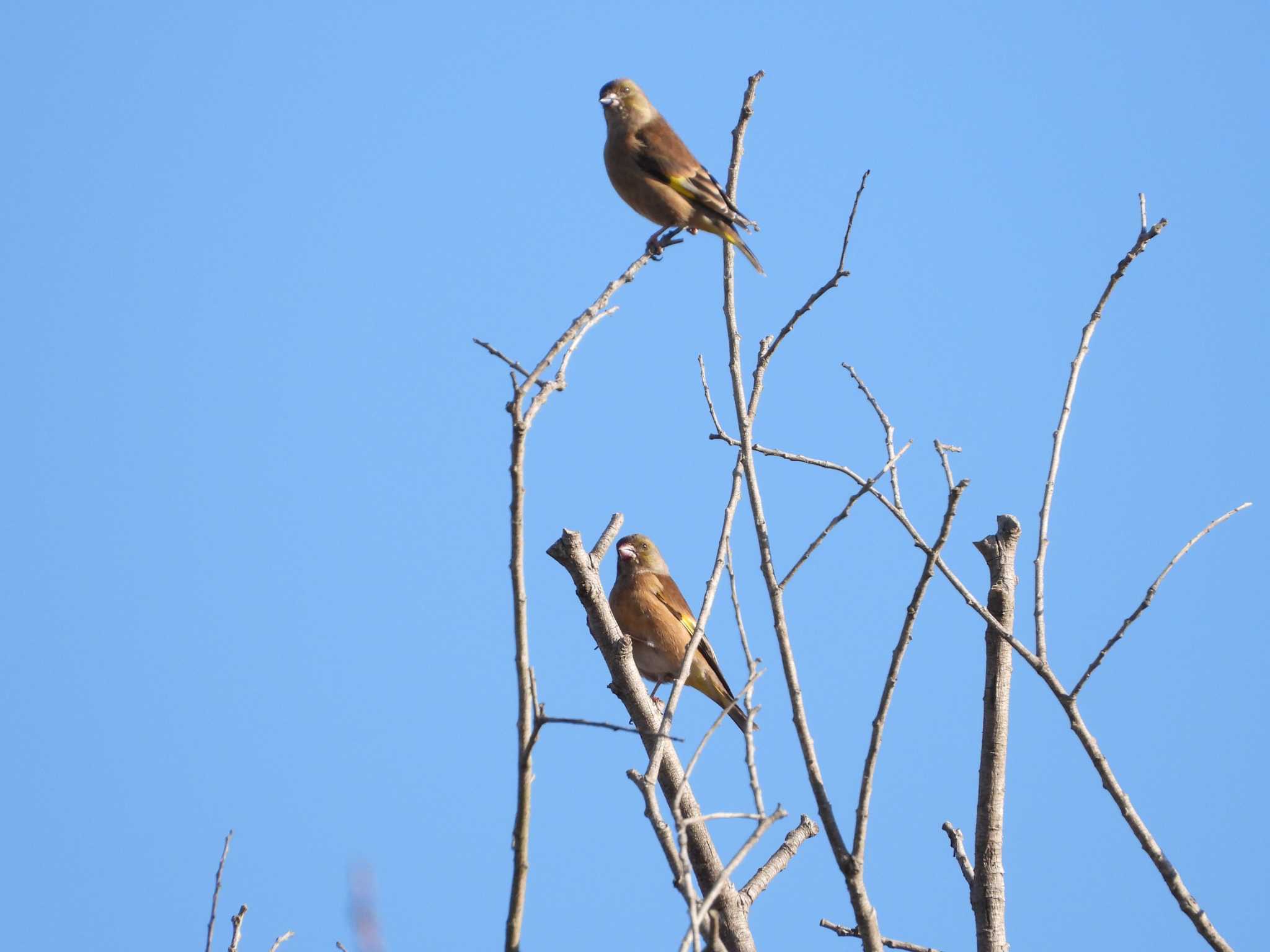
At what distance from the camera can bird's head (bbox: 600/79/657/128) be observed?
6793 mm

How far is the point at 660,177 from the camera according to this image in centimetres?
621

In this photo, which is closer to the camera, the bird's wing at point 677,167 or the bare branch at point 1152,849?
the bare branch at point 1152,849

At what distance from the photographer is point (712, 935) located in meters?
2.28

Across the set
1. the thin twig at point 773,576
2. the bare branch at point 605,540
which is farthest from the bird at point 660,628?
the thin twig at point 773,576

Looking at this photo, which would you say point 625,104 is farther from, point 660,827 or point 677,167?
point 660,827

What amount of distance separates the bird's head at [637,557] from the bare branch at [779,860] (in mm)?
3059

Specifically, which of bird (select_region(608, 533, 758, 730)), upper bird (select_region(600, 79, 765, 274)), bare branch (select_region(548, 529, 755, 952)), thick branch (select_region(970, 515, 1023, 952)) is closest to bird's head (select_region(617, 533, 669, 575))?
bird (select_region(608, 533, 758, 730))

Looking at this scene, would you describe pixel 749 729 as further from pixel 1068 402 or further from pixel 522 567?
pixel 1068 402

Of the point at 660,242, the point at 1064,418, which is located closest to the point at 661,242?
the point at 660,242

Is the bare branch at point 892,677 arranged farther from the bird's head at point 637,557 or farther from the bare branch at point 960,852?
the bird's head at point 637,557

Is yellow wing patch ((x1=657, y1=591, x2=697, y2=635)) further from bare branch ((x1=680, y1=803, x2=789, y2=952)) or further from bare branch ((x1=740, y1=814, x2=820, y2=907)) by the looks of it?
bare branch ((x1=680, y1=803, x2=789, y2=952))

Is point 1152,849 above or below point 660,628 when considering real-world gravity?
below

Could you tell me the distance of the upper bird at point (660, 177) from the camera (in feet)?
19.7

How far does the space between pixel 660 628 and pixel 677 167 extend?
99.1 inches
